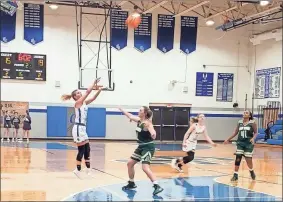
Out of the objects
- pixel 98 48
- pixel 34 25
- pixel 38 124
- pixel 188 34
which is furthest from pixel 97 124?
pixel 188 34

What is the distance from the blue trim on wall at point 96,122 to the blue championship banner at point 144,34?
4445 millimetres

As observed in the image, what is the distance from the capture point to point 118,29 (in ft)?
97.5

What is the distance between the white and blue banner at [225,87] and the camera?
31.7 meters

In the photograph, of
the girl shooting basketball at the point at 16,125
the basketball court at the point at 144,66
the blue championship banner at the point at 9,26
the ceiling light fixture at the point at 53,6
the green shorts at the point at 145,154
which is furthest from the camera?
the basketball court at the point at 144,66

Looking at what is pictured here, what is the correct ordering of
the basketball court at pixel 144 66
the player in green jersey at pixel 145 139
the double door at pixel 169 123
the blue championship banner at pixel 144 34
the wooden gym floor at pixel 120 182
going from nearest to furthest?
the wooden gym floor at pixel 120 182, the player in green jersey at pixel 145 139, the basketball court at pixel 144 66, the blue championship banner at pixel 144 34, the double door at pixel 169 123

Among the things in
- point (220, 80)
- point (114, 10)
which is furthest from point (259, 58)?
point (114, 10)

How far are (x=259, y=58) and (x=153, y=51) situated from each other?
22.4 feet

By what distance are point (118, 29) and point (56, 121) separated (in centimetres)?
656

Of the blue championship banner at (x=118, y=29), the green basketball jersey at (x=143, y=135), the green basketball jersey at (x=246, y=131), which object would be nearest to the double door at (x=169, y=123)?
the blue championship banner at (x=118, y=29)

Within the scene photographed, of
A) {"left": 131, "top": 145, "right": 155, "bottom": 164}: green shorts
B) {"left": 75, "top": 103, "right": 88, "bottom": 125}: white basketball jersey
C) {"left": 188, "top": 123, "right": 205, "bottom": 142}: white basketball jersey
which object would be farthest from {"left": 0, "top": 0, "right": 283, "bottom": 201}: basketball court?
{"left": 131, "top": 145, "right": 155, "bottom": 164}: green shorts

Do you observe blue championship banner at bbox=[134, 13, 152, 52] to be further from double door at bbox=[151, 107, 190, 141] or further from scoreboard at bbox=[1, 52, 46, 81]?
scoreboard at bbox=[1, 52, 46, 81]

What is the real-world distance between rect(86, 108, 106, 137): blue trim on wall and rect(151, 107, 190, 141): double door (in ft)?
10.3

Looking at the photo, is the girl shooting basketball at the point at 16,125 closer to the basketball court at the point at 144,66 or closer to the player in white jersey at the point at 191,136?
the basketball court at the point at 144,66

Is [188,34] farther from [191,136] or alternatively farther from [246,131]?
[246,131]
